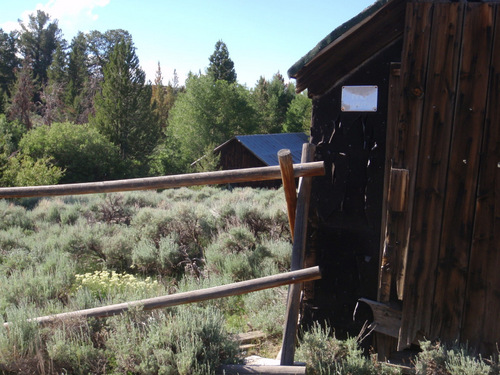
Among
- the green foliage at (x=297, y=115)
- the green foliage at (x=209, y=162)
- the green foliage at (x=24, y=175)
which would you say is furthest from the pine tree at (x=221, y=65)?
the green foliage at (x=24, y=175)

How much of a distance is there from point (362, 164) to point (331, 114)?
0.52m

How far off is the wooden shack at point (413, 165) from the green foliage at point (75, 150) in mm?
29567

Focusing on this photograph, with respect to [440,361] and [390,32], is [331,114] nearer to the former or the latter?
[390,32]

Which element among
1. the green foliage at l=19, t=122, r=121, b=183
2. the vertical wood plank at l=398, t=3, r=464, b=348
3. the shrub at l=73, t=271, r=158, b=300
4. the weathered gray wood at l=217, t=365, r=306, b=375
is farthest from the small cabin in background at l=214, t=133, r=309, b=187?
the weathered gray wood at l=217, t=365, r=306, b=375

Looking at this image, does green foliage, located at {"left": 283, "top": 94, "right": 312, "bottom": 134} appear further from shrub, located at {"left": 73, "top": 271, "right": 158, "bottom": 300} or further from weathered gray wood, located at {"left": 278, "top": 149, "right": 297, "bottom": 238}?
weathered gray wood, located at {"left": 278, "top": 149, "right": 297, "bottom": 238}

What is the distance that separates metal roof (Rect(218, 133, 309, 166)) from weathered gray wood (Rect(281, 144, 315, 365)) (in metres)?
27.8

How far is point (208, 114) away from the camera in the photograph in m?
53.2

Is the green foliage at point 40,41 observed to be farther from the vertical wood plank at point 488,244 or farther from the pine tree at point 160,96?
the vertical wood plank at point 488,244

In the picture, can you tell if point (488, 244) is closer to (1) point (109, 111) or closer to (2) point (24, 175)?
(2) point (24, 175)

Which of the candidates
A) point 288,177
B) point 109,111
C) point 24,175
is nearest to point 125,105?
point 109,111

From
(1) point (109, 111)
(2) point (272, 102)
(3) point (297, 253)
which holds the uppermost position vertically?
(2) point (272, 102)

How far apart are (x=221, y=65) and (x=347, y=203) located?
60.0m

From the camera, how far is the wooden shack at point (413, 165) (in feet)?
10.4

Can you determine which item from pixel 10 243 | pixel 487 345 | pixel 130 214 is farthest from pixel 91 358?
pixel 130 214
